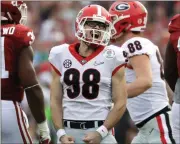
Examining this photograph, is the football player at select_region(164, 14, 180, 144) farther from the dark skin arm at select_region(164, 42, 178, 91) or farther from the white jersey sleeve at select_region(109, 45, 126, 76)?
the white jersey sleeve at select_region(109, 45, 126, 76)

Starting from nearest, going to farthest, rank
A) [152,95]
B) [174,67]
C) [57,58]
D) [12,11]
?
[57,58]
[12,11]
[152,95]
[174,67]

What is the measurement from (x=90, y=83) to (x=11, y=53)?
952mm

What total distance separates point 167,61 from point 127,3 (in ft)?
2.28

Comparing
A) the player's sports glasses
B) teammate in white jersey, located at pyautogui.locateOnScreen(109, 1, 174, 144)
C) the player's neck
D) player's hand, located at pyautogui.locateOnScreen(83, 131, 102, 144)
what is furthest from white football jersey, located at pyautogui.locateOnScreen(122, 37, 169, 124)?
player's hand, located at pyautogui.locateOnScreen(83, 131, 102, 144)

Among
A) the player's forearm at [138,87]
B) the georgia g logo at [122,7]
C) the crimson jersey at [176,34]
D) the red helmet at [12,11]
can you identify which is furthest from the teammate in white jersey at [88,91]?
the georgia g logo at [122,7]

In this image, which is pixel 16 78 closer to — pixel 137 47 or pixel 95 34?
A: pixel 95 34

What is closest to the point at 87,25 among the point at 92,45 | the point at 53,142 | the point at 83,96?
the point at 92,45

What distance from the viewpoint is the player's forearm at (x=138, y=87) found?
6.84 metres

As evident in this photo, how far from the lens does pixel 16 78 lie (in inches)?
273

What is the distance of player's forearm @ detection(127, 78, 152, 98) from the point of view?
22.4 ft

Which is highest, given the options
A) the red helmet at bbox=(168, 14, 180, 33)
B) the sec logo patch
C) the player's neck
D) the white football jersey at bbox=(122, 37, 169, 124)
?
the player's neck

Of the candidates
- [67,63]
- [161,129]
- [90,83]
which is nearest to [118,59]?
[90,83]

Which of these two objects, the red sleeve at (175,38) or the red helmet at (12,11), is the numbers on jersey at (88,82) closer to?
the red sleeve at (175,38)

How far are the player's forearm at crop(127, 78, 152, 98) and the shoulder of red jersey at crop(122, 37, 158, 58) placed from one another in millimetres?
263
